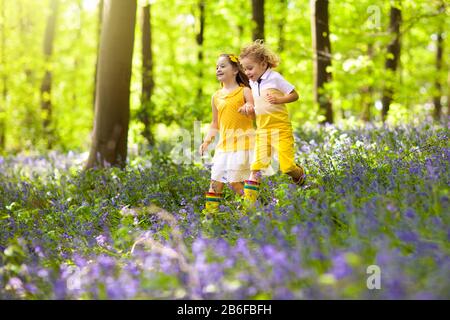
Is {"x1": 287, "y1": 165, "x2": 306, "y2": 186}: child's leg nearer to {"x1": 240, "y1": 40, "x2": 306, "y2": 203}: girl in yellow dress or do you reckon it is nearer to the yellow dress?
{"x1": 240, "y1": 40, "x2": 306, "y2": 203}: girl in yellow dress

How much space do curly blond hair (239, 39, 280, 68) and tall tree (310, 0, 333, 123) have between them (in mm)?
6901

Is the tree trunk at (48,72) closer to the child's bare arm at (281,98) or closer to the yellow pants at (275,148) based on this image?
the yellow pants at (275,148)

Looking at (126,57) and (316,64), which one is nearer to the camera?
(126,57)

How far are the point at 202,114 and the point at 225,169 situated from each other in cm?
515

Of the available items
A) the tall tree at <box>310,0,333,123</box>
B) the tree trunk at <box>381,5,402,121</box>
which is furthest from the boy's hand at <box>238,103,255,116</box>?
the tree trunk at <box>381,5,402,121</box>

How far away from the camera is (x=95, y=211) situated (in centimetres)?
568

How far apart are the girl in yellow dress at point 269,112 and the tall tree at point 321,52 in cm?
693

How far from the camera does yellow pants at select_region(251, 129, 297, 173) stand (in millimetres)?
5641

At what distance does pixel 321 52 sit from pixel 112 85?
18.9 feet

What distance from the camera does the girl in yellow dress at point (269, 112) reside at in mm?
5637

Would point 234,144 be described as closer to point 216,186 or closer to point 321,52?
point 216,186

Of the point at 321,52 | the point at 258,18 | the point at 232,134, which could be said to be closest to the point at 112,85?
the point at 232,134

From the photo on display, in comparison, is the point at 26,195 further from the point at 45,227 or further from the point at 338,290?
the point at 338,290
